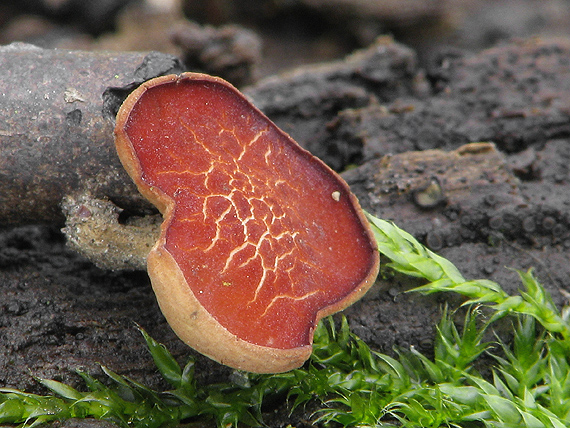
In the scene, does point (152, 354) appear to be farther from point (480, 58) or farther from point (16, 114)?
point (480, 58)

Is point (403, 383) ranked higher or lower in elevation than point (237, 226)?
lower

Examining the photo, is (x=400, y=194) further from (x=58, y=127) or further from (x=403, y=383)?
(x=58, y=127)

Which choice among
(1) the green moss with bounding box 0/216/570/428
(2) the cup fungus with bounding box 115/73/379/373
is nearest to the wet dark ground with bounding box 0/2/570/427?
(1) the green moss with bounding box 0/216/570/428

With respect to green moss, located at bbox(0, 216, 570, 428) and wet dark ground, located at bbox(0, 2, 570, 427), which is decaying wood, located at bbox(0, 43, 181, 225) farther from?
green moss, located at bbox(0, 216, 570, 428)

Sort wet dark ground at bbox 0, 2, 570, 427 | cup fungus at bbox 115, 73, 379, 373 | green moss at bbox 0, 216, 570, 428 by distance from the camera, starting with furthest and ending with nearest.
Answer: wet dark ground at bbox 0, 2, 570, 427
green moss at bbox 0, 216, 570, 428
cup fungus at bbox 115, 73, 379, 373

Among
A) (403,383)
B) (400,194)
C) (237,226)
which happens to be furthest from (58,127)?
(403,383)

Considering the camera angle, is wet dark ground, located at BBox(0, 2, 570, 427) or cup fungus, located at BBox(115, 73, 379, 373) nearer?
cup fungus, located at BBox(115, 73, 379, 373)

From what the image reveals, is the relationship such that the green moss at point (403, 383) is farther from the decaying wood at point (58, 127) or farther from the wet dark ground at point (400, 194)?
the decaying wood at point (58, 127)
